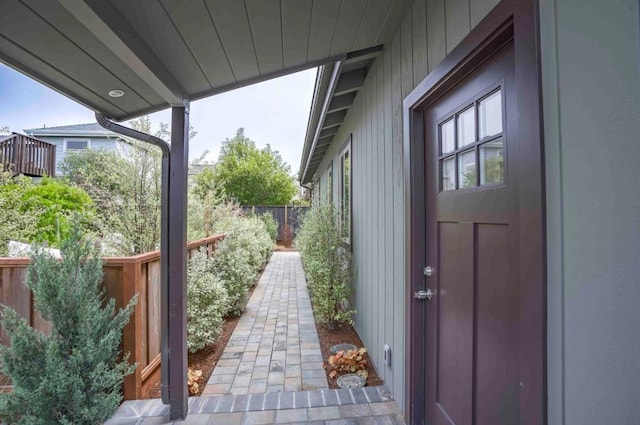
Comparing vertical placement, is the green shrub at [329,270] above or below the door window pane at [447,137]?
below

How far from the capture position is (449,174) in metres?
1.78

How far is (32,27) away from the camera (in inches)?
56.8

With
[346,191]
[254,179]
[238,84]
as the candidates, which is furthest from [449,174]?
[254,179]

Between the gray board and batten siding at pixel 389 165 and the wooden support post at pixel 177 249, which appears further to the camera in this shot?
the wooden support post at pixel 177 249

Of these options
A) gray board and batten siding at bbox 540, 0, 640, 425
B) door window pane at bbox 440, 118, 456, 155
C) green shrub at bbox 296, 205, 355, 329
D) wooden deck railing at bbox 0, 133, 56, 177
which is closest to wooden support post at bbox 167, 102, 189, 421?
door window pane at bbox 440, 118, 456, 155

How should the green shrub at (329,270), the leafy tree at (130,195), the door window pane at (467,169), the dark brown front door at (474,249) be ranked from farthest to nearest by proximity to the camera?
the green shrub at (329,270), the leafy tree at (130,195), the door window pane at (467,169), the dark brown front door at (474,249)

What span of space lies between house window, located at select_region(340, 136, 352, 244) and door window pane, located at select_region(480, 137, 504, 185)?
2813mm

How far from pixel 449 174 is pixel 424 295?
749 millimetres

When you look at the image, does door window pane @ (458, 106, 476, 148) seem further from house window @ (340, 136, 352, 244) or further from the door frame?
house window @ (340, 136, 352, 244)

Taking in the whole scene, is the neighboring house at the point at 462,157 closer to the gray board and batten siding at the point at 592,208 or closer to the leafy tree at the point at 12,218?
the gray board and batten siding at the point at 592,208

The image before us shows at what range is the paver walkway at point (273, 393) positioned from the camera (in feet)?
7.13

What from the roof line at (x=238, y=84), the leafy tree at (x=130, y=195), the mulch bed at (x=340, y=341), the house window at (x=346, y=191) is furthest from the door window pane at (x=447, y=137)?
the leafy tree at (x=130, y=195)

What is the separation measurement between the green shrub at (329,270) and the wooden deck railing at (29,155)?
33.2ft

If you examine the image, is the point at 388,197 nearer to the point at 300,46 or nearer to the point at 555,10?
the point at 300,46
